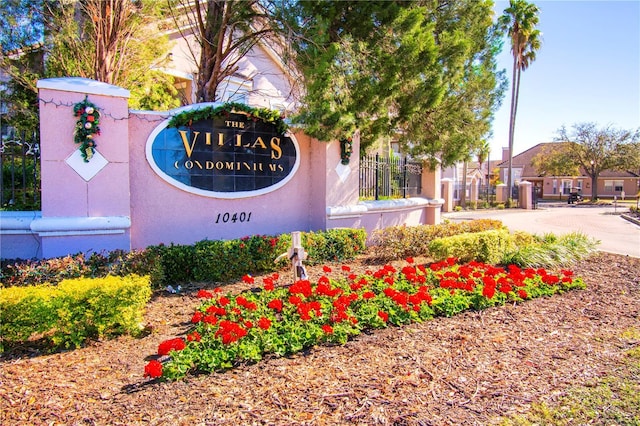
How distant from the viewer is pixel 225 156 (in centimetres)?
782

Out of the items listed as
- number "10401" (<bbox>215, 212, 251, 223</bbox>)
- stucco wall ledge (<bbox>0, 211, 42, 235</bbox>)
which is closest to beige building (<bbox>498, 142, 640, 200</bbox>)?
number "10401" (<bbox>215, 212, 251, 223</bbox>)

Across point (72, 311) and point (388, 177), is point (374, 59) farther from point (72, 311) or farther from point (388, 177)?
point (72, 311)

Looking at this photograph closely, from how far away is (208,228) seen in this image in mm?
7773

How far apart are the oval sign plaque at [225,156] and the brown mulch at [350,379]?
3.11 m

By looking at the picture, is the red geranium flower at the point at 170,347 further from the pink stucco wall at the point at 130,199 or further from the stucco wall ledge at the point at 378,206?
the stucco wall ledge at the point at 378,206

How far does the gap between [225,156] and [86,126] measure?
2372 millimetres

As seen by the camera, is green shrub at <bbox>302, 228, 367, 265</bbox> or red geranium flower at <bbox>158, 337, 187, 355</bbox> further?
green shrub at <bbox>302, 228, 367, 265</bbox>

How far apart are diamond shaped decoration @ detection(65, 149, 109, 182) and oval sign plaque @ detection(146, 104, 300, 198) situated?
2.69ft

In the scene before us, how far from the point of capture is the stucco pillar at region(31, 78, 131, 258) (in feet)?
19.9

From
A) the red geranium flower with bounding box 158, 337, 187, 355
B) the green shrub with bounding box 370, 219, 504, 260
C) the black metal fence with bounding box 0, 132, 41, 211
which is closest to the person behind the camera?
the red geranium flower with bounding box 158, 337, 187, 355

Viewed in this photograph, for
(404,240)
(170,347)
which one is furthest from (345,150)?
(170,347)

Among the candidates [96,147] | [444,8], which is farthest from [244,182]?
[444,8]

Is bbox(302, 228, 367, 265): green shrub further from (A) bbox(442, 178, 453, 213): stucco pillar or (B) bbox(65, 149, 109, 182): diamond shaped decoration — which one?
(A) bbox(442, 178, 453, 213): stucco pillar

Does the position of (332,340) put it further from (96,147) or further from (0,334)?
(96,147)
